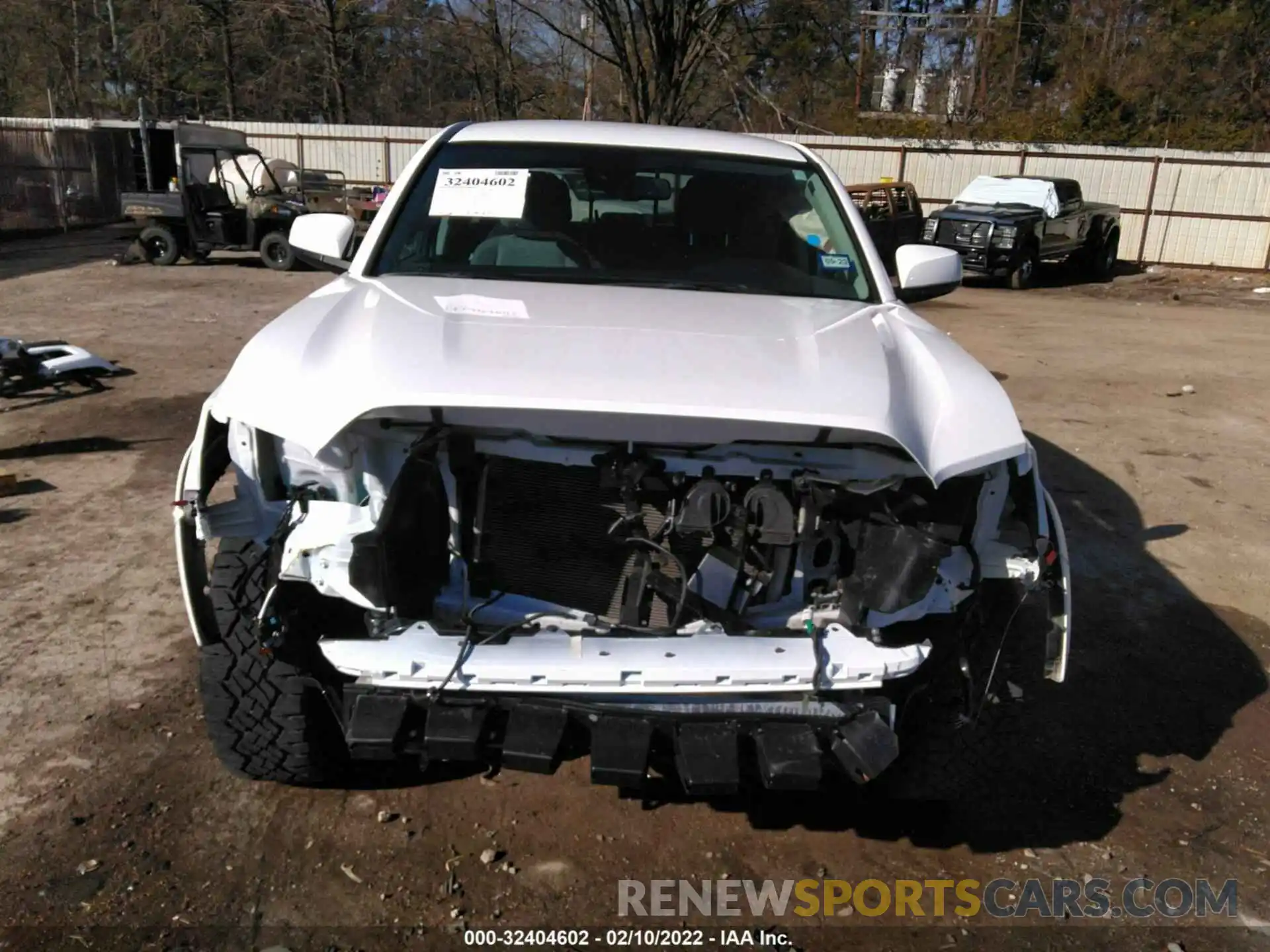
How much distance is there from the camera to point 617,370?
2.30 meters

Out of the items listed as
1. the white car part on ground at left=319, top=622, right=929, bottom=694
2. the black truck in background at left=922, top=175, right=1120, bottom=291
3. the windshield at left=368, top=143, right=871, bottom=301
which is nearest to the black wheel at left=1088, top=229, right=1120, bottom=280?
the black truck in background at left=922, top=175, right=1120, bottom=291

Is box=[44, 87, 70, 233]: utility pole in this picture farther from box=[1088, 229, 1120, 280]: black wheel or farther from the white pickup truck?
the white pickup truck

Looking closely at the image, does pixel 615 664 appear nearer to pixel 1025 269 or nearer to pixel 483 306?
pixel 483 306

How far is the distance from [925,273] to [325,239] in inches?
88.4

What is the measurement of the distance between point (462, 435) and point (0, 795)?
1.74 meters

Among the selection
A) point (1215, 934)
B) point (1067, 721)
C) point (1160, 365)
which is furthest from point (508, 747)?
point (1160, 365)

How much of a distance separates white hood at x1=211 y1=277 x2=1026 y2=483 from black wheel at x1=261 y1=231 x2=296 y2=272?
13.4 meters

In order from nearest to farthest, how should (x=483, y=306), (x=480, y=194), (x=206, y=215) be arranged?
(x=483, y=306), (x=480, y=194), (x=206, y=215)

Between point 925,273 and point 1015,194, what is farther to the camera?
point 1015,194

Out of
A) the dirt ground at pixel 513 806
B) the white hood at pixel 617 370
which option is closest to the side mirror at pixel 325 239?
the white hood at pixel 617 370

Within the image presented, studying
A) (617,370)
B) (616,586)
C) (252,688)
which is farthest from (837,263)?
(252,688)

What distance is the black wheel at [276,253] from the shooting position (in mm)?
15266

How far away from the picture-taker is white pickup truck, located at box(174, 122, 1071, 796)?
2230 mm

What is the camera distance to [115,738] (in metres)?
3.07
